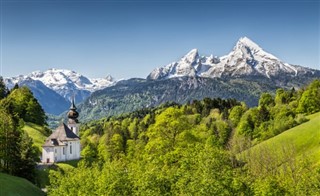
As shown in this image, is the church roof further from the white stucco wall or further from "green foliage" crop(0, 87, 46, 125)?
"green foliage" crop(0, 87, 46, 125)

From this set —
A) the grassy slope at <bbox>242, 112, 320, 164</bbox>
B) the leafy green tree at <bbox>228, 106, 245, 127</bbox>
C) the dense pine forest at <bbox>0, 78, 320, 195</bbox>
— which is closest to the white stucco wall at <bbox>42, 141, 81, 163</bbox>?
the dense pine forest at <bbox>0, 78, 320, 195</bbox>

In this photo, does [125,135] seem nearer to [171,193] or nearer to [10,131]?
[10,131]

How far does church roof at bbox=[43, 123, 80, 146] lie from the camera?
110 meters

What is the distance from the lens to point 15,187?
210 ft

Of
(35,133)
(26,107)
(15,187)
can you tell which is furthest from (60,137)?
(15,187)

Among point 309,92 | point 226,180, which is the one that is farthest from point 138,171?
point 309,92

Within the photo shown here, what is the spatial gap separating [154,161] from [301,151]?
43.5 meters

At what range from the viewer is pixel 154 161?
6047 cm

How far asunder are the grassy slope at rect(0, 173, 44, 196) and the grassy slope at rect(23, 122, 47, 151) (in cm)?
4378

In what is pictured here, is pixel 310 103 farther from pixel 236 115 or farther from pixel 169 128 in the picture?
pixel 169 128

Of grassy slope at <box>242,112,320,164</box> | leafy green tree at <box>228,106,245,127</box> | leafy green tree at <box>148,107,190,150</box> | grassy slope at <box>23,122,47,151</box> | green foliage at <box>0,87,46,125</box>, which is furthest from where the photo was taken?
leafy green tree at <box>228,106,245,127</box>

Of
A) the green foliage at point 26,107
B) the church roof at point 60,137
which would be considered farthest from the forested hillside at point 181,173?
the green foliage at point 26,107

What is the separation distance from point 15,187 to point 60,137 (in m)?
50.5

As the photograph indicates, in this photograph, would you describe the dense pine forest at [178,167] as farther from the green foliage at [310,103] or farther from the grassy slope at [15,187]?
the grassy slope at [15,187]
